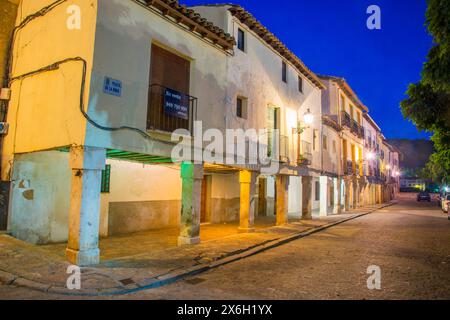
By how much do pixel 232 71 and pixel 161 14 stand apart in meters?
3.42

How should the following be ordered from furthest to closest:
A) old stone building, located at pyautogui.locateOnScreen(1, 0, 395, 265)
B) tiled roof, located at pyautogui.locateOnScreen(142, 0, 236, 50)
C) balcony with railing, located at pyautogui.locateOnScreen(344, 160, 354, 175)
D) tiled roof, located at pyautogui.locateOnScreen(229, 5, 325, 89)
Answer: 1. balcony with railing, located at pyautogui.locateOnScreen(344, 160, 354, 175)
2. tiled roof, located at pyautogui.locateOnScreen(229, 5, 325, 89)
3. tiled roof, located at pyautogui.locateOnScreen(142, 0, 236, 50)
4. old stone building, located at pyautogui.locateOnScreen(1, 0, 395, 265)

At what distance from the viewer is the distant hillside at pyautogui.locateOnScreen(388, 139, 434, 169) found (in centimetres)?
9538

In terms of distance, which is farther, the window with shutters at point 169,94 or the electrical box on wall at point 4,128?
the electrical box on wall at point 4,128

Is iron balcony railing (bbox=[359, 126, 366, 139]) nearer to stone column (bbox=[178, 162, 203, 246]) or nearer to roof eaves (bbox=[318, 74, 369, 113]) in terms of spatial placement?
roof eaves (bbox=[318, 74, 369, 113])

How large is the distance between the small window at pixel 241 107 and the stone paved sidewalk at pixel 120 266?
469 centimetres

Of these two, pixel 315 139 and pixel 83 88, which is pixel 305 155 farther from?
pixel 83 88

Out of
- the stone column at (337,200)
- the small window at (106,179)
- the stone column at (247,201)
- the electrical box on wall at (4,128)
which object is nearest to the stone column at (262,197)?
the stone column at (337,200)

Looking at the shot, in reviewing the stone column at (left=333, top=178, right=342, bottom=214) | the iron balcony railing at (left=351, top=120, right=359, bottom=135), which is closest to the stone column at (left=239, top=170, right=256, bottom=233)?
the stone column at (left=333, top=178, right=342, bottom=214)

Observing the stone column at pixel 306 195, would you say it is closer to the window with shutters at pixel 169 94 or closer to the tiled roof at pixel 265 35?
the tiled roof at pixel 265 35

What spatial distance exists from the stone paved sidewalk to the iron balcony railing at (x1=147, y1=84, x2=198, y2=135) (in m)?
3.19

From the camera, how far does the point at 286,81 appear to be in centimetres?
1505

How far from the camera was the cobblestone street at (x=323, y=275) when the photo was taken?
17.3ft
